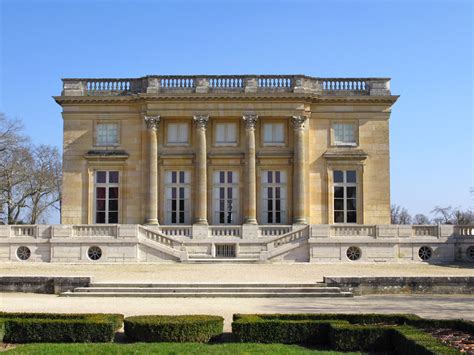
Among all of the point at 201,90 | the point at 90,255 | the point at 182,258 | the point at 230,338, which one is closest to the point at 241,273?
the point at 182,258

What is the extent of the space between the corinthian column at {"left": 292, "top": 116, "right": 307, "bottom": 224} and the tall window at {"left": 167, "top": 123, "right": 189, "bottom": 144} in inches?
243

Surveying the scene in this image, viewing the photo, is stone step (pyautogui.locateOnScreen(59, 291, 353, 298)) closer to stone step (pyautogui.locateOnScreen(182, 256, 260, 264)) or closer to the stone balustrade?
stone step (pyautogui.locateOnScreen(182, 256, 260, 264))

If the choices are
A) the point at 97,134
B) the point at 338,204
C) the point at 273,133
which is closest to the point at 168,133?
the point at 97,134

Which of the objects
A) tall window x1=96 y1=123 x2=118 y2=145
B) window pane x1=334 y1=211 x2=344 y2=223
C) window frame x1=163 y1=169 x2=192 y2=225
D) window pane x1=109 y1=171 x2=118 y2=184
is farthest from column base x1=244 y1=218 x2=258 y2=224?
tall window x1=96 y1=123 x2=118 y2=145

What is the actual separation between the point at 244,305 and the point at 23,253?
1798 cm

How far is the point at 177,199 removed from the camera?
128ft

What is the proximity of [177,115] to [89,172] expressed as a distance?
5922 mm

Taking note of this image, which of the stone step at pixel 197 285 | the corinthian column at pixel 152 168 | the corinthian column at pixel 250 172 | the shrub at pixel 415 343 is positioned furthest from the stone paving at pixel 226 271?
the shrub at pixel 415 343

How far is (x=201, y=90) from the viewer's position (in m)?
38.5

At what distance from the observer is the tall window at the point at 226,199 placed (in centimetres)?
3891

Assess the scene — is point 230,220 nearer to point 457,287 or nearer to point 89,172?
point 89,172

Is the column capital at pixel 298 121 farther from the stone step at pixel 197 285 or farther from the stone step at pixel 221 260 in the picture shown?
the stone step at pixel 197 285

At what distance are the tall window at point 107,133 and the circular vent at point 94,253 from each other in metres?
8.22

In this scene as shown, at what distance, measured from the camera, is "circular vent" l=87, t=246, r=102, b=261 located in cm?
3297
